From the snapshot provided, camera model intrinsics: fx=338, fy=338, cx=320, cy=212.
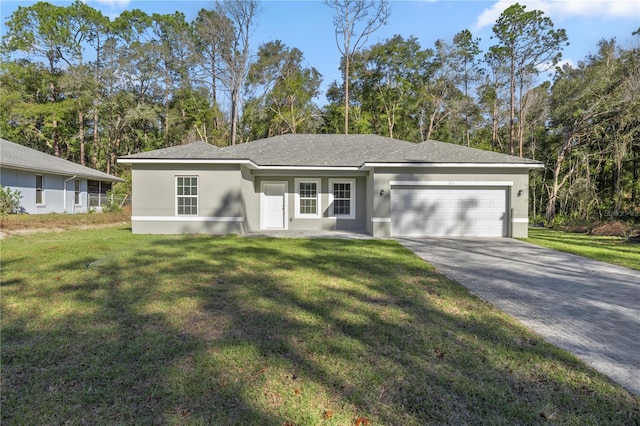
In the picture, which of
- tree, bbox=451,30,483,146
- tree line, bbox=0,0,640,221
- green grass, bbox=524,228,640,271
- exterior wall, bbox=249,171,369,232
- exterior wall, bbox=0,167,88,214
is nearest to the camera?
green grass, bbox=524,228,640,271

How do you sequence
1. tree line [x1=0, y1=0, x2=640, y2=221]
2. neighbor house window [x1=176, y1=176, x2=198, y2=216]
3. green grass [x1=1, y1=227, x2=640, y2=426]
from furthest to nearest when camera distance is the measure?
tree line [x1=0, y1=0, x2=640, y2=221], neighbor house window [x1=176, y1=176, x2=198, y2=216], green grass [x1=1, y1=227, x2=640, y2=426]

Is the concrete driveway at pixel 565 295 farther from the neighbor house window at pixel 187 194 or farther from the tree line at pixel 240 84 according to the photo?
the tree line at pixel 240 84

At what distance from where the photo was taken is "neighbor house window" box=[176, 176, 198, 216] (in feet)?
42.2

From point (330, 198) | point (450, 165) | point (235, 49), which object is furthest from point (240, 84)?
point (450, 165)

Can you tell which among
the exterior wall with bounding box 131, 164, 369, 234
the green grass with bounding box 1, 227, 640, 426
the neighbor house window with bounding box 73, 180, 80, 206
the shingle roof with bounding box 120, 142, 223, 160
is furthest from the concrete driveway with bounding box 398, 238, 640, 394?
the neighbor house window with bounding box 73, 180, 80, 206

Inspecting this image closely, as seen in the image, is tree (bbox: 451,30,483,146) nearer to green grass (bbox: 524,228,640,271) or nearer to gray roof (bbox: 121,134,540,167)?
gray roof (bbox: 121,134,540,167)

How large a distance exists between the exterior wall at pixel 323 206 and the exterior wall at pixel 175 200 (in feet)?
A: 7.47

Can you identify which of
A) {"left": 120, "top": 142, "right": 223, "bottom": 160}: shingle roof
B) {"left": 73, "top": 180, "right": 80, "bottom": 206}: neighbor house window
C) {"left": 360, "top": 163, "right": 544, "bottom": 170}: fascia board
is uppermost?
{"left": 120, "top": 142, "right": 223, "bottom": 160}: shingle roof

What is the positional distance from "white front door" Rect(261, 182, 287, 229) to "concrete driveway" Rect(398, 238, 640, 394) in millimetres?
6829

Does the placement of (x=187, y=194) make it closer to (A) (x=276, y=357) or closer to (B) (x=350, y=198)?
(B) (x=350, y=198)

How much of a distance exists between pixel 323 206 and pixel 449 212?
5.29 meters

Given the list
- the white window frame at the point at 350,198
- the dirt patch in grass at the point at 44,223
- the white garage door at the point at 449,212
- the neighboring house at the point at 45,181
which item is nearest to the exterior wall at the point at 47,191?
the neighboring house at the point at 45,181

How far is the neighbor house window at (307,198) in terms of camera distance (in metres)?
15.1

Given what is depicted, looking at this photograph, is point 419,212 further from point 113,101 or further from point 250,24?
point 113,101
